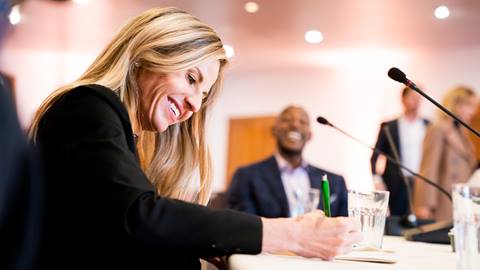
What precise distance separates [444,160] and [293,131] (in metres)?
1.37

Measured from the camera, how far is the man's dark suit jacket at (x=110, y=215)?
89 cm

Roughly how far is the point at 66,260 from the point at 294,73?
7.38 m

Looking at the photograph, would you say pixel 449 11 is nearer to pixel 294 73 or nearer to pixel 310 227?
pixel 294 73

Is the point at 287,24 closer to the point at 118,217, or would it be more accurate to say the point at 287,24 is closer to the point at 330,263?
the point at 330,263

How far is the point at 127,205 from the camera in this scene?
0.89 metres

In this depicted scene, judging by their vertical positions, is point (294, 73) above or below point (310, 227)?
A: above

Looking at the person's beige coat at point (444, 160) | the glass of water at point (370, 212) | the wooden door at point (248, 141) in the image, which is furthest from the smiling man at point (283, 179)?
the wooden door at point (248, 141)

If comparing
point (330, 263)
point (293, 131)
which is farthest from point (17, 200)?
point (293, 131)

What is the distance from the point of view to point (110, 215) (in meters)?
0.88

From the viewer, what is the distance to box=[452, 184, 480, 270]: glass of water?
3.38ft

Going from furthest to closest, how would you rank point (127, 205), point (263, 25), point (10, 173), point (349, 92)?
1. point (349, 92)
2. point (263, 25)
3. point (127, 205)
4. point (10, 173)

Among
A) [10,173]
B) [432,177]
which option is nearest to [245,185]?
[432,177]

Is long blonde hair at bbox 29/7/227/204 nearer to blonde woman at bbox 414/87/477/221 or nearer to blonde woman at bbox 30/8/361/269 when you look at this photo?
blonde woman at bbox 30/8/361/269

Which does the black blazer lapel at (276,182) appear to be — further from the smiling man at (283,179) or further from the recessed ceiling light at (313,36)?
the recessed ceiling light at (313,36)
